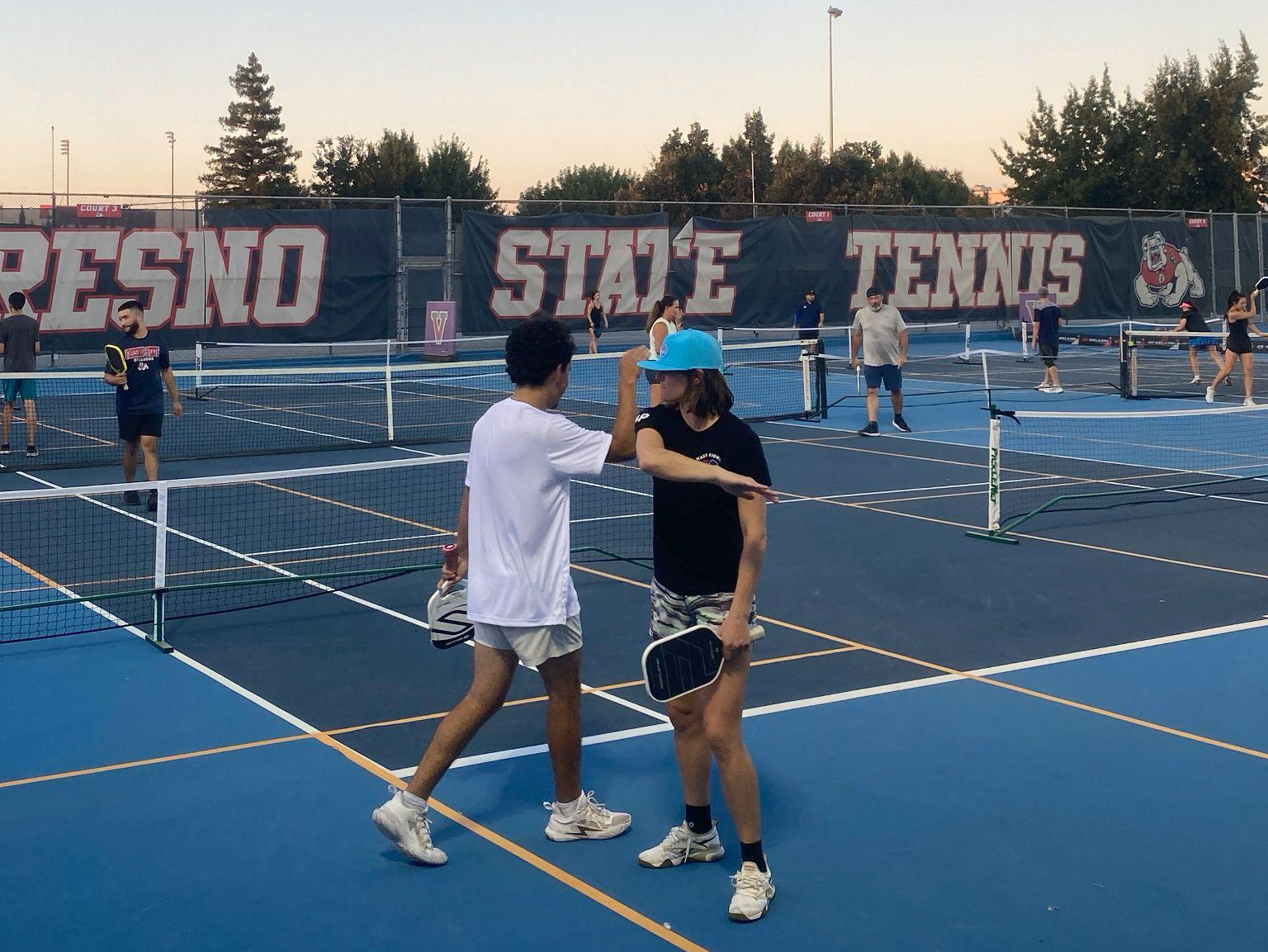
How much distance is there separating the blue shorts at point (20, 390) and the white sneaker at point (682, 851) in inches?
567

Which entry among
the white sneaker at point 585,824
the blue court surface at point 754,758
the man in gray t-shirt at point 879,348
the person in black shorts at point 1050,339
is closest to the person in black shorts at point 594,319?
the person in black shorts at point 1050,339

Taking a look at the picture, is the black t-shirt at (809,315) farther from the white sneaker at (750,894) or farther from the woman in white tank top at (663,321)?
the white sneaker at (750,894)

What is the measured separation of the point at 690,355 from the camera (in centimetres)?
496

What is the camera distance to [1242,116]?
5628 cm

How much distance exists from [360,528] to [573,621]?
7.77 meters

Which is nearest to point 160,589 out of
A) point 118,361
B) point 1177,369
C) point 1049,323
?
point 118,361

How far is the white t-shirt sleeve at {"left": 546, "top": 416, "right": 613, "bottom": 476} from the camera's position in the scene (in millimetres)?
5207

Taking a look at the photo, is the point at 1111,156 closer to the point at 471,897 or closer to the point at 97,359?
the point at 97,359

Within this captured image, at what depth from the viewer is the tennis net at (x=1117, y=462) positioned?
524 inches

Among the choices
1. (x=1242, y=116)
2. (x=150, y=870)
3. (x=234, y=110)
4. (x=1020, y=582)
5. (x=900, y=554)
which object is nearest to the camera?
(x=150, y=870)

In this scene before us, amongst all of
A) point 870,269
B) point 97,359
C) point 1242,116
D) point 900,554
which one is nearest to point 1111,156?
point 1242,116

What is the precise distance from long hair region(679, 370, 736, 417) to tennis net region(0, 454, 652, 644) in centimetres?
449

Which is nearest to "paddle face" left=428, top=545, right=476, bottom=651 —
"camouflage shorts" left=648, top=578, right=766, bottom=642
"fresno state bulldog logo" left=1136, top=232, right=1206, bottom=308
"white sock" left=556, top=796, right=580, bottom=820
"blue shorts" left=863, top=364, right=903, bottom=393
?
"white sock" left=556, top=796, right=580, bottom=820

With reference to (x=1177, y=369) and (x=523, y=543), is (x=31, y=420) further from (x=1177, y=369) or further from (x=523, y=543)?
(x=1177, y=369)
